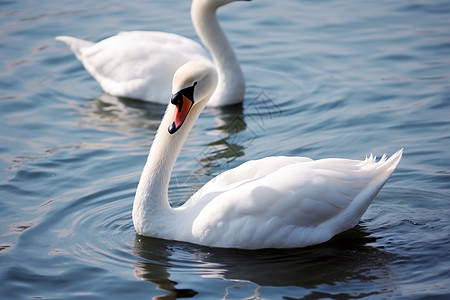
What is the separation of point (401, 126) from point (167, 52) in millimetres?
3472

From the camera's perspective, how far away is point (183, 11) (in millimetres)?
15453

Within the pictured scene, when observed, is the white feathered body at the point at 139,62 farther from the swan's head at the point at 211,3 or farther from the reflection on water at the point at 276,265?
the reflection on water at the point at 276,265

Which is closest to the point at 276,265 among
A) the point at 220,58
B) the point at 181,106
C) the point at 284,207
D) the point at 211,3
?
the point at 284,207

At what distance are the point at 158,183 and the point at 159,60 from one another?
449 cm

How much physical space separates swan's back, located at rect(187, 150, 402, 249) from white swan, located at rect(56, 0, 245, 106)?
14.1 feet

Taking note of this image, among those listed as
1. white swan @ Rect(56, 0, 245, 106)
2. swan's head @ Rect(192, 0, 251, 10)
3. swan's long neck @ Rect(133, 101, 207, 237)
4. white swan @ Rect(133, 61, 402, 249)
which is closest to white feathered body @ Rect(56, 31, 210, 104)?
white swan @ Rect(56, 0, 245, 106)

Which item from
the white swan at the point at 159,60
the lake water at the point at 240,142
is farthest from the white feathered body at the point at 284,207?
the white swan at the point at 159,60

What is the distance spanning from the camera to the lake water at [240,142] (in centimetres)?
693

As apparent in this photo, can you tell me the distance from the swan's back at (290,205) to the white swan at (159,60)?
4287 millimetres

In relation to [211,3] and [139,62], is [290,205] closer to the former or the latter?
[211,3]

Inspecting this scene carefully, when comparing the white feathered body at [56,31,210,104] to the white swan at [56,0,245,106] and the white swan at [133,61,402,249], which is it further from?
the white swan at [133,61,402,249]

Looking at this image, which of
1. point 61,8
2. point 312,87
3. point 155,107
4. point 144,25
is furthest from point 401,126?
point 61,8

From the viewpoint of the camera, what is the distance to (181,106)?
7555 millimetres

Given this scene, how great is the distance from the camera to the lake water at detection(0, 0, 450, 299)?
6.93 meters
